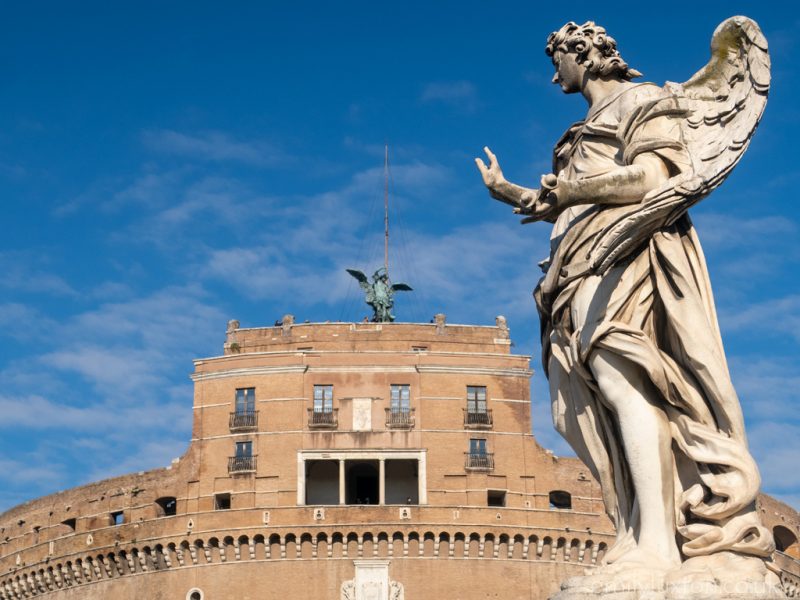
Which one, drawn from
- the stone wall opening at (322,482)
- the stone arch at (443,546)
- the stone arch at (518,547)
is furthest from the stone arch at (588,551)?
the stone wall opening at (322,482)

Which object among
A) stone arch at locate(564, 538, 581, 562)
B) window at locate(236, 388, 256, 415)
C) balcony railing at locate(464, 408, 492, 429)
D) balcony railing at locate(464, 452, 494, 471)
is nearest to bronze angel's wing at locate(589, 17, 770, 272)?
balcony railing at locate(464, 452, 494, 471)

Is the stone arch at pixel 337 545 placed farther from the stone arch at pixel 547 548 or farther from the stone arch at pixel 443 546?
the stone arch at pixel 547 548

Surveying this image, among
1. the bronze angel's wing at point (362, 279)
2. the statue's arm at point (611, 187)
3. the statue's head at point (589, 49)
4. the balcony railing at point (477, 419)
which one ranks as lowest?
the statue's arm at point (611, 187)

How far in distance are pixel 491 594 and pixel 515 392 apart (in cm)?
807

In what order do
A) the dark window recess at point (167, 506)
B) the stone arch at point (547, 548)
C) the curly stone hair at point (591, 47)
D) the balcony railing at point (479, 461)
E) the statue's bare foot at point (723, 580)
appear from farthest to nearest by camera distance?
the dark window recess at point (167, 506) → the balcony railing at point (479, 461) → the stone arch at point (547, 548) → the curly stone hair at point (591, 47) → the statue's bare foot at point (723, 580)

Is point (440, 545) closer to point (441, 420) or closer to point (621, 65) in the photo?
point (441, 420)

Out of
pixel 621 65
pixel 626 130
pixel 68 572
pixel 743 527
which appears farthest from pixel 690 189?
pixel 68 572

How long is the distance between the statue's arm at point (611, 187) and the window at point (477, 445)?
4576cm

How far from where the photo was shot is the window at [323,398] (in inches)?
1986

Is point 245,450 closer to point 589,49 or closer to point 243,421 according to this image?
point 243,421

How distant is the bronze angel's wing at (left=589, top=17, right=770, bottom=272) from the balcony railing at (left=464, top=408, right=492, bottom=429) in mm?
45607

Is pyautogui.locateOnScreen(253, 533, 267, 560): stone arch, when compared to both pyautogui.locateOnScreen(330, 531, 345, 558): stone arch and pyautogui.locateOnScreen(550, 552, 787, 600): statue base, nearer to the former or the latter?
pyautogui.locateOnScreen(330, 531, 345, 558): stone arch

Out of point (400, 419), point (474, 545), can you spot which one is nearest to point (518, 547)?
point (474, 545)

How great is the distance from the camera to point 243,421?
165 ft
